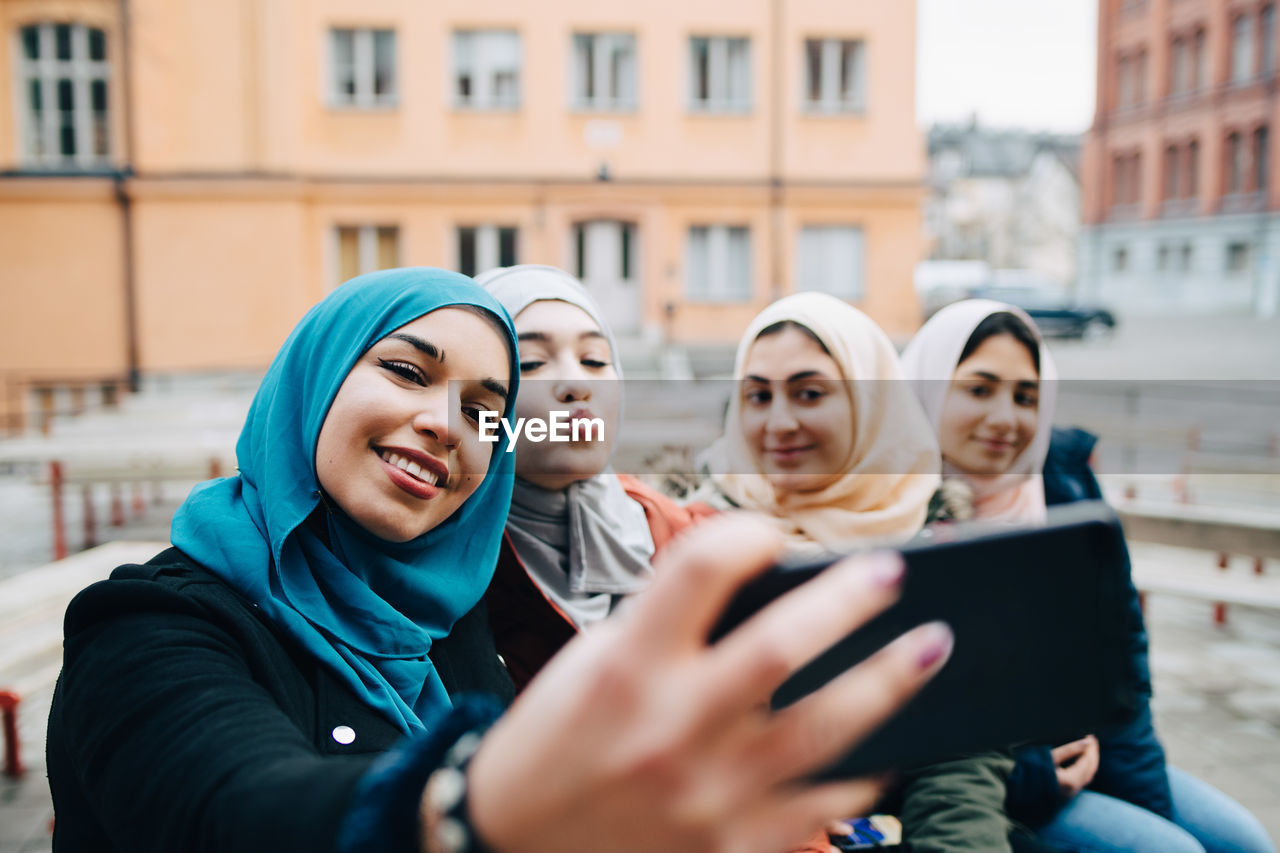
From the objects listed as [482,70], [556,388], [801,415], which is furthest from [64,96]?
[801,415]

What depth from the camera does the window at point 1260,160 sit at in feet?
103

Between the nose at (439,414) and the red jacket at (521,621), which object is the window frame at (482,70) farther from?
the nose at (439,414)

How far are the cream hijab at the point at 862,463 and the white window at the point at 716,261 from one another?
1539cm

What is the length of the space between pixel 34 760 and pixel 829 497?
365cm

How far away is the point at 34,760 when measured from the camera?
392cm

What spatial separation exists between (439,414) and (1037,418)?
1877 mm

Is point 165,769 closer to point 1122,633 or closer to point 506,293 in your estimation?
point 1122,633

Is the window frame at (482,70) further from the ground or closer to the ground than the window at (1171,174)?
closer to the ground

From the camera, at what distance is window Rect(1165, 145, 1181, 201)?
35.1 metres

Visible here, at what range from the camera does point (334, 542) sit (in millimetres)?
1485

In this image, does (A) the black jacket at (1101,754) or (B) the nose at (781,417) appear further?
(B) the nose at (781,417)

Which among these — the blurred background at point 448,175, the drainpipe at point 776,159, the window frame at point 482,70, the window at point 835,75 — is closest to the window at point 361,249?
the blurred background at point 448,175

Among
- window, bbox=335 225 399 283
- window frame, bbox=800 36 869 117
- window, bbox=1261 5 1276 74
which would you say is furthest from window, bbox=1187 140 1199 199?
window, bbox=335 225 399 283

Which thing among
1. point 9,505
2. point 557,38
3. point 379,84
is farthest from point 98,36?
point 9,505
